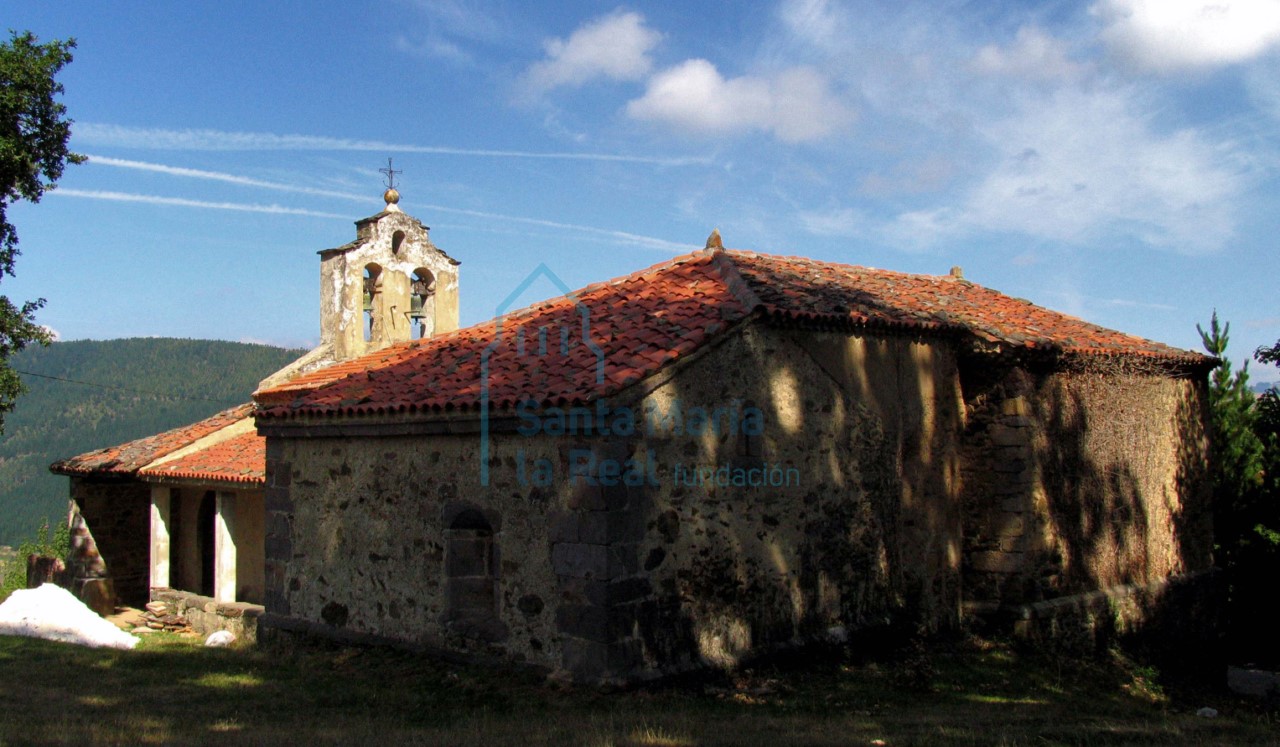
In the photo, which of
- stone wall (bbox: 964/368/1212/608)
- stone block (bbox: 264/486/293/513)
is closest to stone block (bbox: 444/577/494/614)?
stone block (bbox: 264/486/293/513)

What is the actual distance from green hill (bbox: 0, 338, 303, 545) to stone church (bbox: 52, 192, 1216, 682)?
56.4m

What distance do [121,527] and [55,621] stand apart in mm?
5423

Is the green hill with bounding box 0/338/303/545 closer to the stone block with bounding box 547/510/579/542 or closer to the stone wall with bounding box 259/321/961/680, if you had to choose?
the stone wall with bounding box 259/321/961/680

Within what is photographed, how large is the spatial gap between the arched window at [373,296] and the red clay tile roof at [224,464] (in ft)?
7.46

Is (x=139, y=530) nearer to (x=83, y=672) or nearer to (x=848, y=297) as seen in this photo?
(x=83, y=672)

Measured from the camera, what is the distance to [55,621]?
13.2m

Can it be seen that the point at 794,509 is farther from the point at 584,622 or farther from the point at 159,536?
the point at 159,536

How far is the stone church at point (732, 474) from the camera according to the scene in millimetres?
7703

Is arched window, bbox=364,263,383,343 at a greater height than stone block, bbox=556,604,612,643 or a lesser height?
greater

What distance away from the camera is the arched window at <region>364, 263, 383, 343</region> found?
14.3 m

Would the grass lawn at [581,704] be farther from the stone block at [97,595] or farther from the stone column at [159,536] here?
the stone block at [97,595]

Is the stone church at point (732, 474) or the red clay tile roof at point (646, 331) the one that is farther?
the red clay tile roof at point (646, 331)

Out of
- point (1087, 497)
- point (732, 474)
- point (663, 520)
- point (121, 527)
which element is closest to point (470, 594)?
point (663, 520)

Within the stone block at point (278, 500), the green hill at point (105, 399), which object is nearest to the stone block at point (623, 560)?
the stone block at point (278, 500)
